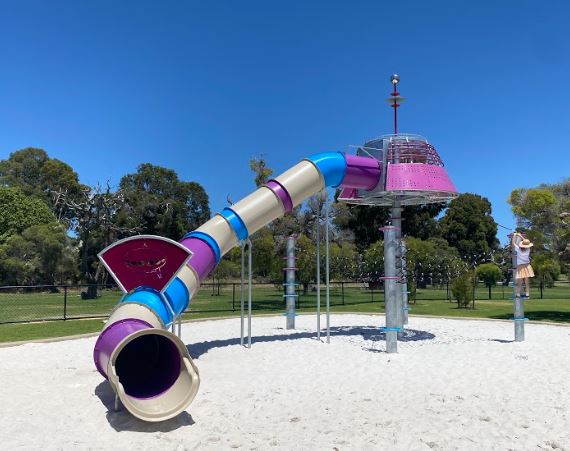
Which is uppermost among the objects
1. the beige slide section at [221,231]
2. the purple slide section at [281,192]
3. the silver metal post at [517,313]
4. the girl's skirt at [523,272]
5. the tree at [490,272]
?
the purple slide section at [281,192]

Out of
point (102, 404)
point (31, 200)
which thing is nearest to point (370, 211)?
point (31, 200)

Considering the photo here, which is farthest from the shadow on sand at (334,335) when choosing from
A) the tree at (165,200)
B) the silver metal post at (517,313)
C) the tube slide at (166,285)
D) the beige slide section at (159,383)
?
the tree at (165,200)

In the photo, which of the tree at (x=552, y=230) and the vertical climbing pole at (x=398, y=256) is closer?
the vertical climbing pole at (x=398, y=256)

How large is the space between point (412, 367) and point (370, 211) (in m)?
Answer: 41.2

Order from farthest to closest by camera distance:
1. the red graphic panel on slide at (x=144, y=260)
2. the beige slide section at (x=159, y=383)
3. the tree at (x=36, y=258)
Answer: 1. the tree at (x=36, y=258)
2. the red graphic panel on slide at (x=144, y=260)
3. the beige slide section at (x=159, y=383)

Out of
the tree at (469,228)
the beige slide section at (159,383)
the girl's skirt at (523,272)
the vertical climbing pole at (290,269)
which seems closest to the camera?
the beige slide section at (159,383)

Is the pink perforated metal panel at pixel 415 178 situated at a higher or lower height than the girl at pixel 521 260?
higher

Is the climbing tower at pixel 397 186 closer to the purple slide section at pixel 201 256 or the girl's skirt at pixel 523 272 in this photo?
the girl's skirt at pixel 523 272

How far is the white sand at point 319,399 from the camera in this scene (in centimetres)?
618

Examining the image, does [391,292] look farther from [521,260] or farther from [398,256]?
[521,260]

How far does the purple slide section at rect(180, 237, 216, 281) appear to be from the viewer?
10602mm

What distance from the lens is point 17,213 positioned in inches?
1852

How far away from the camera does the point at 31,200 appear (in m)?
49.9

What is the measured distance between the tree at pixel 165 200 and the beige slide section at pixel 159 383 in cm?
5137
